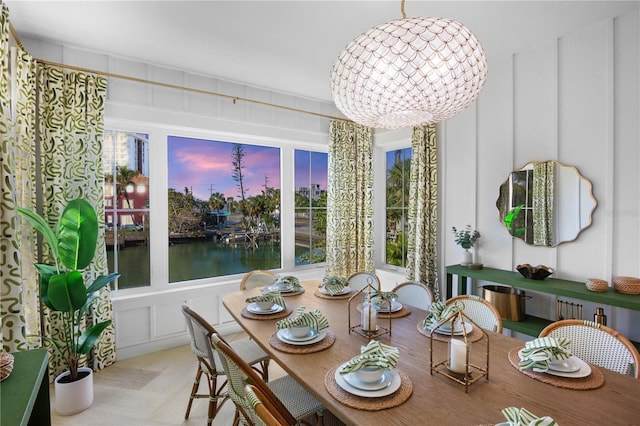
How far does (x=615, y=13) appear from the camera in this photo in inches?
87.4

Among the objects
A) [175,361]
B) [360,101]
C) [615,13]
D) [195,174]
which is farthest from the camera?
[195,174]

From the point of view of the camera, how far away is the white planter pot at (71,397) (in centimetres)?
218

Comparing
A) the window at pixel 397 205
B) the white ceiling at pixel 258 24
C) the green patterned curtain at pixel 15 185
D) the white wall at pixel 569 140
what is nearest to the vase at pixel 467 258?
the white wall at pixel 569 140

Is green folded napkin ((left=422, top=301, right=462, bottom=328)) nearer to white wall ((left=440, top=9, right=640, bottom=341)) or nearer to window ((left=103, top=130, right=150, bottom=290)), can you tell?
white wall ((left=440, top=9, right=640, bottom=341))

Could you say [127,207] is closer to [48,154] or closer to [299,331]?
[48,154]

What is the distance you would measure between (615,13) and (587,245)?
66.3 inches

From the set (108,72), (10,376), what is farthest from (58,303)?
(108,72)

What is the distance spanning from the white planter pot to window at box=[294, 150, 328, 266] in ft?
7.85

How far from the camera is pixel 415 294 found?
8.14ft

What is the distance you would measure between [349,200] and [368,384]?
2.97 meters

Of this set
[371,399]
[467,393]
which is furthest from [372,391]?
[467,393]

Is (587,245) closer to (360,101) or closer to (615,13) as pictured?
(615,13)

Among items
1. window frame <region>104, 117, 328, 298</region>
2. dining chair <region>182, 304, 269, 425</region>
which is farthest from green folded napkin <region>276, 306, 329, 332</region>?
window frame <region>104, 117, 328, 298</region>

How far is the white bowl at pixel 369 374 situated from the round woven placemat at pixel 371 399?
70 mm
